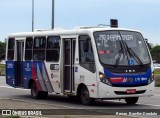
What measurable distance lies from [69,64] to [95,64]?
5.96 feet

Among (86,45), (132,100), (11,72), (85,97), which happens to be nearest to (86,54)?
(86,45)

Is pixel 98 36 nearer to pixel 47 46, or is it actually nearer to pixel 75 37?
pixel 75 37

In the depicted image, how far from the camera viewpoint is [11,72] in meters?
23.2

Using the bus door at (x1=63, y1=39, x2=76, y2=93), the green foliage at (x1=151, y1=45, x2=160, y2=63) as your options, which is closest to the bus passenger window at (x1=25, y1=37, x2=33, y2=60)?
the bus door at (x1=63, y1=39, x2=76, y2=93)

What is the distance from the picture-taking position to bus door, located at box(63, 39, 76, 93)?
18828mm

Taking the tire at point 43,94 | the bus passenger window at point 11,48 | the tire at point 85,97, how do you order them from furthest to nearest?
the bus passenger window at point 11,48, the tire at point 43,94, the tire at point 85,97

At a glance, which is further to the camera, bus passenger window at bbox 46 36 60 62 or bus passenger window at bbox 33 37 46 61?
bus passenger window at bbox 33 37 46 61

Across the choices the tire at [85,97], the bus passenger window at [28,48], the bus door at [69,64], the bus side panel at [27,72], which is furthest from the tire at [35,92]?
the tire at [85,97]

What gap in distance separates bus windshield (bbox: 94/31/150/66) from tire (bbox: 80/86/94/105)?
1351mm

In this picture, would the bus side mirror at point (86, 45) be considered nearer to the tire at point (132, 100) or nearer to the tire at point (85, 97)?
the tire at point (85, 97)

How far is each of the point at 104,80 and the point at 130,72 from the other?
3.24 ft

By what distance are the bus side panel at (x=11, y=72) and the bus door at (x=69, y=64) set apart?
14.0ft

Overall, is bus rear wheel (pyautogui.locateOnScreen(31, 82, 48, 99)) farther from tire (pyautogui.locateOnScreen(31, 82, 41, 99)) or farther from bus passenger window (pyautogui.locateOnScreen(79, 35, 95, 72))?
bus passenger window (pyautogui.locateOnScreen(79, 35, 95, 72))

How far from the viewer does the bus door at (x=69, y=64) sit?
1883cm
